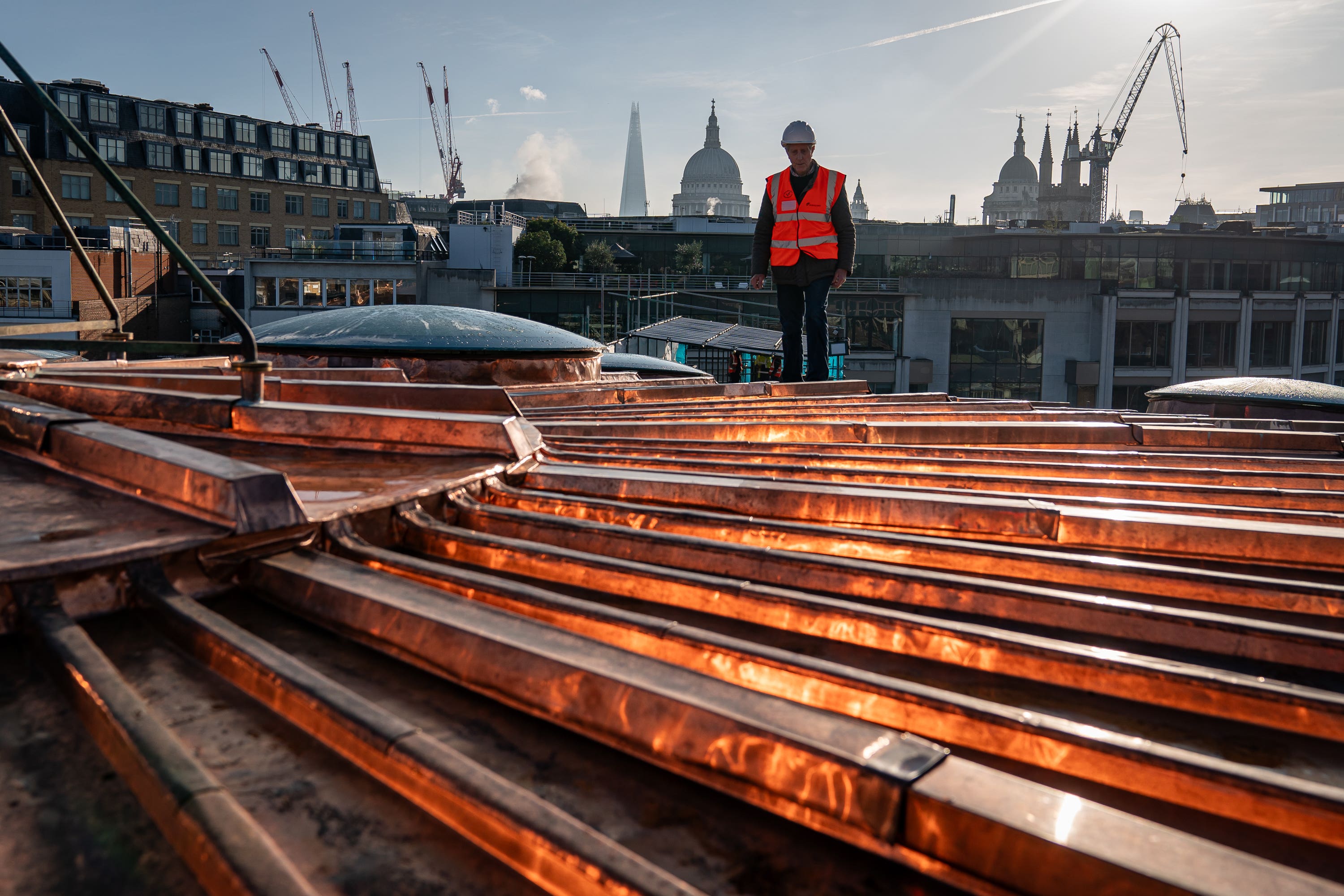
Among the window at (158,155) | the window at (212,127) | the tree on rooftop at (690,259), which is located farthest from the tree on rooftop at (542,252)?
the window at (212,127)

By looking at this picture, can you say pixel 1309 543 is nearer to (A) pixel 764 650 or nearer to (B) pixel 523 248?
(A) pixel 764 650

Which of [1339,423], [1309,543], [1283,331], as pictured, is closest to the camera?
[1309,543]

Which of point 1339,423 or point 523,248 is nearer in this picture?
point 1339,423

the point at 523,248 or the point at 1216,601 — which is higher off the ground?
the point at 523,248

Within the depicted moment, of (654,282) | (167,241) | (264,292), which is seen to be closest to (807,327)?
(167,241)

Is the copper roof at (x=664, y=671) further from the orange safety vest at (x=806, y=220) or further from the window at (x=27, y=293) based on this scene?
the window at (x=27, y=293)

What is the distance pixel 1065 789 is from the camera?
1.60m

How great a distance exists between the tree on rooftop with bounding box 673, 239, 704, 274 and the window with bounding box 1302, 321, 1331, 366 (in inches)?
1378

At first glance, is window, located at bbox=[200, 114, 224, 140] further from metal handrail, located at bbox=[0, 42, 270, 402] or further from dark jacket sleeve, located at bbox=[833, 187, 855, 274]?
metal handrail, located at bbox=[0, 42, 270, 402]

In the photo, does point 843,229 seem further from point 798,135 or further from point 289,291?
point 289,291

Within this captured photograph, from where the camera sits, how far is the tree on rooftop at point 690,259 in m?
63.7

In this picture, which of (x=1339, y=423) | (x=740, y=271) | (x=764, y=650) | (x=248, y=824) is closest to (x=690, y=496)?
(x=764, y=650)

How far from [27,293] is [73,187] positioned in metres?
17.6

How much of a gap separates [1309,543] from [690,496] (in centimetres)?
173
